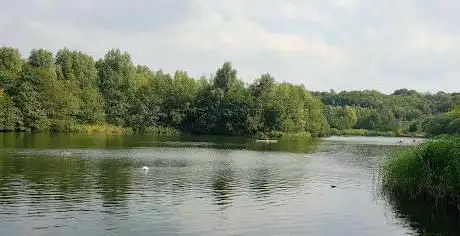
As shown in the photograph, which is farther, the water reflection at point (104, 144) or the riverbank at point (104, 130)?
the riverbank at point (104, 130)

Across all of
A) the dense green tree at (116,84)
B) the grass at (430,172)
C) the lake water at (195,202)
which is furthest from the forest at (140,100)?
the grass at (430,172)

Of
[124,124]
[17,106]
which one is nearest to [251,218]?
[17,106]

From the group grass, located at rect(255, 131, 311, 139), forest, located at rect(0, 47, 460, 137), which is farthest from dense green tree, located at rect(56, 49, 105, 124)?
grass, located at rect(255, 131, 311, 139)

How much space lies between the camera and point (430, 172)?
27422 millimetres

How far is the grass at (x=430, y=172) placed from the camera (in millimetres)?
25828

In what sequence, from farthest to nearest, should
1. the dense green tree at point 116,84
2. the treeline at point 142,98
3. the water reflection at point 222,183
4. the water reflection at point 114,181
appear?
the dense green tree at point 116,84
the treeline at point 142,98
the water reflection at point 222,183
the water reflection at point 114,181

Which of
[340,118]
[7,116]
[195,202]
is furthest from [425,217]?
[340,118]

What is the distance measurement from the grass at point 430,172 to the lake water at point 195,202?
1.00 m

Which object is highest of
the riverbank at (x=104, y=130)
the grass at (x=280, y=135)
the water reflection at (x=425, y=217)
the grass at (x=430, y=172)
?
the riverbank at (x=104, y=130)

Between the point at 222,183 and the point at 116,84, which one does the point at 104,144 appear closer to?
the point at 222,183

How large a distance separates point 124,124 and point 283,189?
296ft

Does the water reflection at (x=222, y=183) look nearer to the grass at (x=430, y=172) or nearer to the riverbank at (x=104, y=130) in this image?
the grass at (x=430, y=172)

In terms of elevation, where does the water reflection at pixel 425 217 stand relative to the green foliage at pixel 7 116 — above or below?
below

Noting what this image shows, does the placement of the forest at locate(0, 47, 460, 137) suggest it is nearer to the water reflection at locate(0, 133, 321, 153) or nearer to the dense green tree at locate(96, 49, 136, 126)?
the dense green tree at locate(96, 49, 136, 126)
